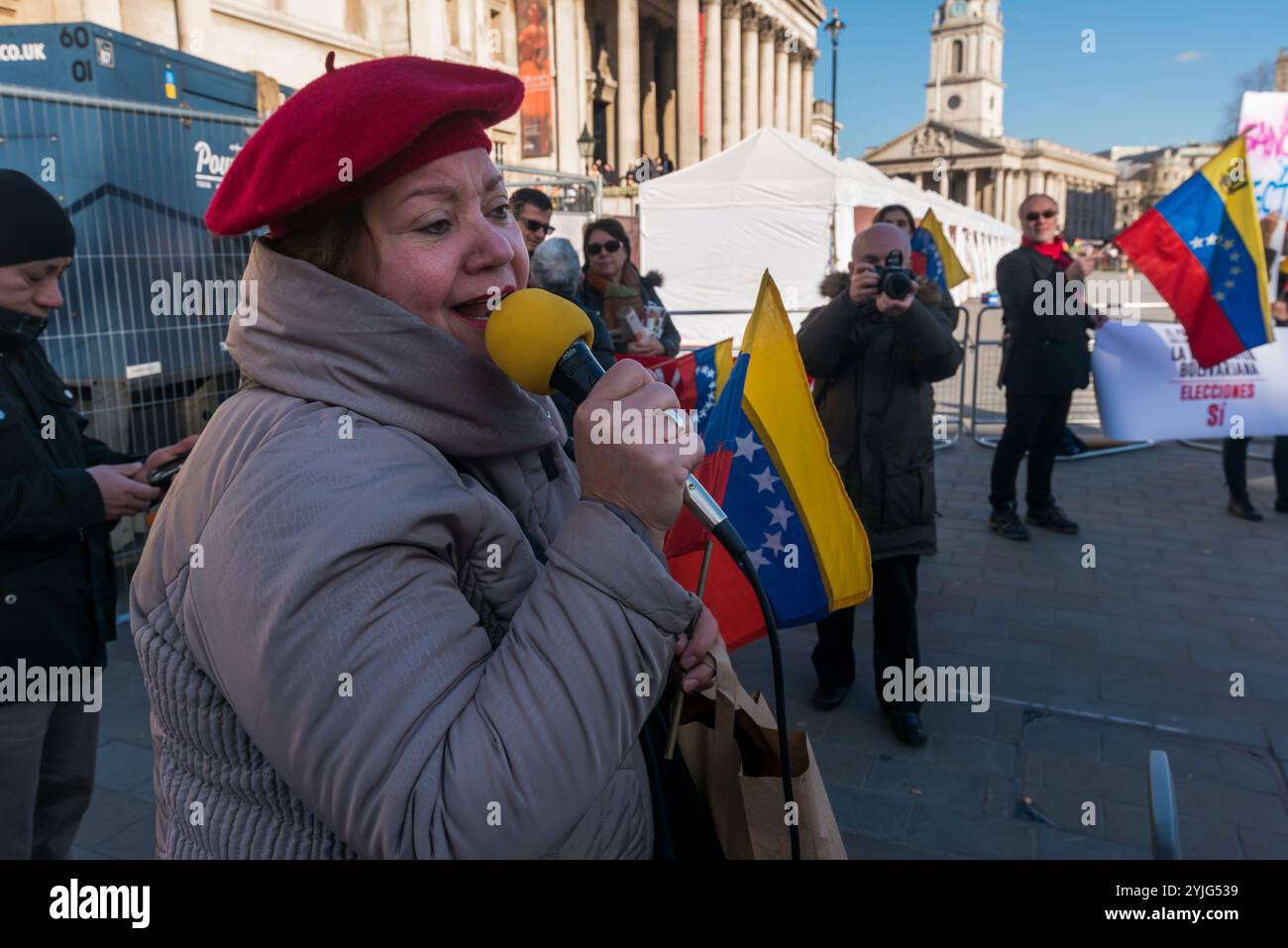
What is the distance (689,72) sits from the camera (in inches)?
1528

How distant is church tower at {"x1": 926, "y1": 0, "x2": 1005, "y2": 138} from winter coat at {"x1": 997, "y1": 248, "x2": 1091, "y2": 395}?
384 ft

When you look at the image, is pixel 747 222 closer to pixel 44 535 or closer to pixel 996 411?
pixel 996 411

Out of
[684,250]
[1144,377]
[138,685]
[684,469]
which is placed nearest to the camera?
[684,469]

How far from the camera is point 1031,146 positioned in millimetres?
91375

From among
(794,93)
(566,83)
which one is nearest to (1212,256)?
(566,83)

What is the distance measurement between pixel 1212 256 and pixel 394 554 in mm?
7078

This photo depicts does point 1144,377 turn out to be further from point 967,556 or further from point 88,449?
point 88,449

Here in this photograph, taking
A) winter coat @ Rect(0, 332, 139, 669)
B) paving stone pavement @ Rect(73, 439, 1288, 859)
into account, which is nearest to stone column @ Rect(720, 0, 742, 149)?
paving stone pavement @ Rect(73, 439, 1288, 859)

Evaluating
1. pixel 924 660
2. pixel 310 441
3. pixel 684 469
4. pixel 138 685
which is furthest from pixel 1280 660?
pixel 138 685

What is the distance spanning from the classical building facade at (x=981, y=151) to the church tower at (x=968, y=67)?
114mm

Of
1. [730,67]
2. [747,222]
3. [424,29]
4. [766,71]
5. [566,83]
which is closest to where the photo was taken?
[747,222]

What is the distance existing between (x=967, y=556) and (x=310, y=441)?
5912mm

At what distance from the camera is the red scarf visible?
6465 millimetres

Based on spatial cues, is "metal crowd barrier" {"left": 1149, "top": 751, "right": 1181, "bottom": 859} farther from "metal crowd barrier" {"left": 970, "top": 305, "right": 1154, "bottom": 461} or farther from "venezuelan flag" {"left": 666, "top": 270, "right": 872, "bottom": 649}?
"metal crowd barrier" {"left": 970, "top": 305, "right": 1154, "bottom": 461}
